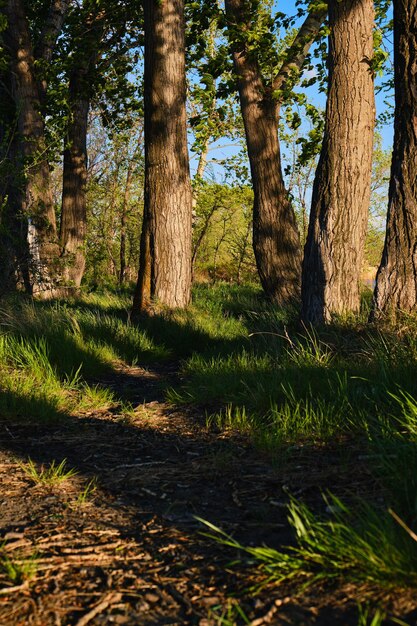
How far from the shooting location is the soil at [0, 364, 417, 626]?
209 centimetres

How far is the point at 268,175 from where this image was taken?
10.9 meters

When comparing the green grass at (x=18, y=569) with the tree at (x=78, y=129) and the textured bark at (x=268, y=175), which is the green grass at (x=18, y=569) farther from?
the tree at (x=78, y=129)

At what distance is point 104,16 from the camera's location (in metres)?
13.4

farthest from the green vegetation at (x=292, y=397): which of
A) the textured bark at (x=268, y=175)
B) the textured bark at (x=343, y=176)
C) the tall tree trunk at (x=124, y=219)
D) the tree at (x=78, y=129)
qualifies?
the tall tree trunk at (x=124, y=219)

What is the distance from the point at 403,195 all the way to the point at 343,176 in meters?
1.23

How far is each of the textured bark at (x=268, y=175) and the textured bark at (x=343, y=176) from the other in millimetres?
3858

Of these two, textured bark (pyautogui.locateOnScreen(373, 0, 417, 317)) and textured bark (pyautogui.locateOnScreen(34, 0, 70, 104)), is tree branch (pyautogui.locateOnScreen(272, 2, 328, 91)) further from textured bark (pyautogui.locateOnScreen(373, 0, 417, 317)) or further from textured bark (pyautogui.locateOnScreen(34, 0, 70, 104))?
textured bark (pyautogui.locateOnScreen(373, 0, 417, 317))

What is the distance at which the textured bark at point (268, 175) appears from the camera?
10.7m

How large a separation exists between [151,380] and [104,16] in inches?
398

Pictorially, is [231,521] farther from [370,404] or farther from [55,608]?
[370,404]

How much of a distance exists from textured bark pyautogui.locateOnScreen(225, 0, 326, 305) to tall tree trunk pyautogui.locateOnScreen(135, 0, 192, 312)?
185 cm

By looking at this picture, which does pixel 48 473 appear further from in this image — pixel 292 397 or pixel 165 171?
pixel 165 171

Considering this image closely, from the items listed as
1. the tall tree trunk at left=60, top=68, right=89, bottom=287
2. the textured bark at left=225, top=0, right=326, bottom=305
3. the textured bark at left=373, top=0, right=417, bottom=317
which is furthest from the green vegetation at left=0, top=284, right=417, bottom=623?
the tall tree trunk at left=60, top=68, right=89, bottom=287

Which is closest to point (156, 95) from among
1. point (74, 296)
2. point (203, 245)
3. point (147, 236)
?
point (147, 236)
